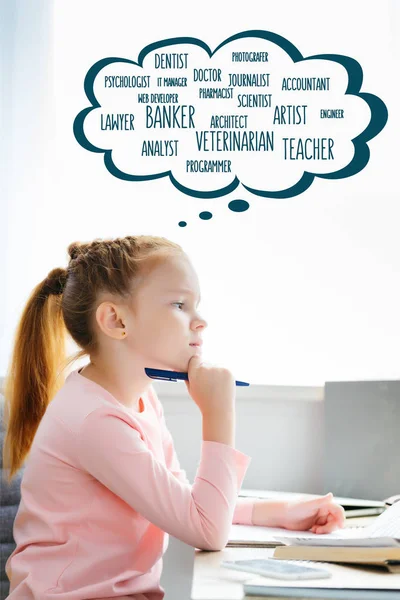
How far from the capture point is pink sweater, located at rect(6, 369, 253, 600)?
98 cm

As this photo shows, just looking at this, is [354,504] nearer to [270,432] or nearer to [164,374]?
[270,432]

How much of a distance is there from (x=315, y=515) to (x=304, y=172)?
33.0 inches

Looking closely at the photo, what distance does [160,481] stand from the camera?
99 centimetres

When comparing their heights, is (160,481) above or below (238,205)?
below

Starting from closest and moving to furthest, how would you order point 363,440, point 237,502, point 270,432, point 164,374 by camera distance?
point 164,374
point 237,502
point 363,440
point 270,432

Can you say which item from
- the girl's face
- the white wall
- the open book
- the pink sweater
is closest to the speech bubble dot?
the white wall

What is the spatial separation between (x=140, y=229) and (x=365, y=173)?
0.52 meters

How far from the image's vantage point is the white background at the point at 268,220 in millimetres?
1664

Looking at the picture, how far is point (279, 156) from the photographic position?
5.66 feet

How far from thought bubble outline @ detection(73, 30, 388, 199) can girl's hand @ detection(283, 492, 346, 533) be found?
77cm

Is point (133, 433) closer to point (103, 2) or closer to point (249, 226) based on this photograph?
point (249, 226)

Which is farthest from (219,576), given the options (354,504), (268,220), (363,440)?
(268,220)

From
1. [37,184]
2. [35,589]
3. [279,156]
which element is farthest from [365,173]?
[35,589]

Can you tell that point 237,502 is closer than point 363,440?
Yes
